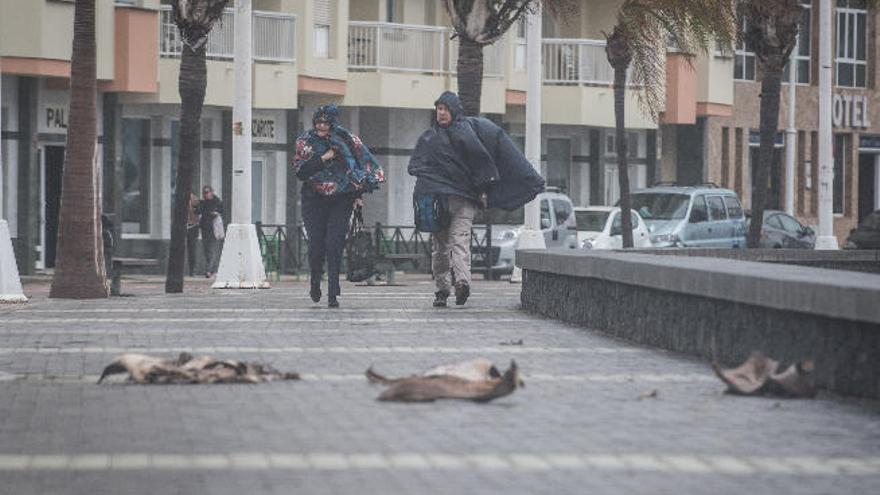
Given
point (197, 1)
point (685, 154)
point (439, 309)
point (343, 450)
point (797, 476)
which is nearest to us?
point (797, 476)

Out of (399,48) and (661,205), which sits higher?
(399,48)

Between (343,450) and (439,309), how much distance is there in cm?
1215

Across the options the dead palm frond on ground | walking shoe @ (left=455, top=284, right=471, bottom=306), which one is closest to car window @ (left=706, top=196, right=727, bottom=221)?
walking shoe @ (left=455, top=284, right=471, bottom=306)

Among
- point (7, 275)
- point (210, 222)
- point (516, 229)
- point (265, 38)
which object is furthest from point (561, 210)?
point (7, 275)

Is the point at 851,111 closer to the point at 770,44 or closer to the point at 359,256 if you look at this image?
the point at 770,44

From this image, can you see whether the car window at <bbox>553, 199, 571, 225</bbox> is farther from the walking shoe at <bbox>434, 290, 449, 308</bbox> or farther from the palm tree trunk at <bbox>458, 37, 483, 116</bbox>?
the walking shoe at <bbox>434, 290, 449, 308</bbox>

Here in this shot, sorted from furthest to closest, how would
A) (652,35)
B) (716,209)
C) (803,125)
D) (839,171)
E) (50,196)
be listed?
(839,171), (803,125), (716,209), (50,196), (652,35)

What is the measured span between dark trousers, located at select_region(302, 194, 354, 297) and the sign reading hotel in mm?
52083

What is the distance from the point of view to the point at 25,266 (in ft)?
141

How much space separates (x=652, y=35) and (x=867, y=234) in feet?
50.1

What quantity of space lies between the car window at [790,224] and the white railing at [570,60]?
701cm

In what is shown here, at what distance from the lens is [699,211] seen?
47.9 meters

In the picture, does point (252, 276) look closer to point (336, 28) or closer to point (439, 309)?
point (439, 309)

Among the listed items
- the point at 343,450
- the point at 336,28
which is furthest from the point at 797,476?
Answer: the point at 336,28
